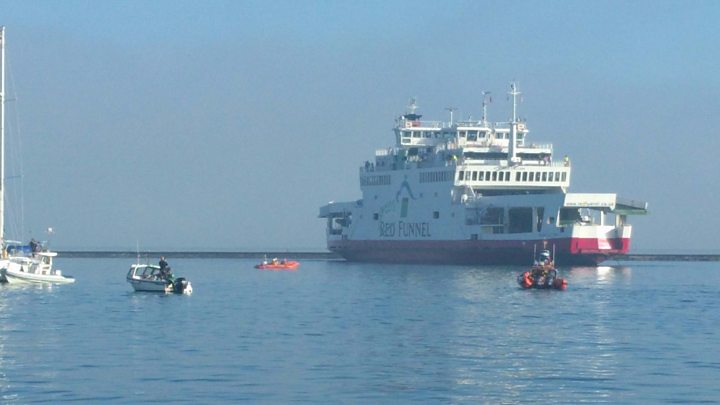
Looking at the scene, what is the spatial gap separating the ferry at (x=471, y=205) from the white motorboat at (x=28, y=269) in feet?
106

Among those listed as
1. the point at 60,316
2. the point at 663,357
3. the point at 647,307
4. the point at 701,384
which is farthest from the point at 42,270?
the point at 701,384

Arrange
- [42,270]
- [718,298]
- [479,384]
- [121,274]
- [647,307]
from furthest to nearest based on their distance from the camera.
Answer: [121,274] < [42,270] < [718,298] < [647,307] < [479,384]

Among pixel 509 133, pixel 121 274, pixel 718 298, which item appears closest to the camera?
pixel 718 298

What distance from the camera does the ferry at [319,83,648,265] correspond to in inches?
3501

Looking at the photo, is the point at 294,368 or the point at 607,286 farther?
the point at 607,286

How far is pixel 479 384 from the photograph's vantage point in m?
30.9

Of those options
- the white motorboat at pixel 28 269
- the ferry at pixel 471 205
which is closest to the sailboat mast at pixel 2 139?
the white motorboat at pixel 28 269

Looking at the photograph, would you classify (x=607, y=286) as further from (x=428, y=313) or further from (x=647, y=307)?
(x=428, y=313)

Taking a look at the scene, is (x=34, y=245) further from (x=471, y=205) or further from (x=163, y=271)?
(x=471, y=205)

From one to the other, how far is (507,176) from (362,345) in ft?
198

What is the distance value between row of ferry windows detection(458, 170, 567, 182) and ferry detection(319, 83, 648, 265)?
0.07 meters

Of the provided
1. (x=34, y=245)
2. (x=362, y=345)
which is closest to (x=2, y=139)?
(x=34, y=245)

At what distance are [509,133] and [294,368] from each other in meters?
69.3

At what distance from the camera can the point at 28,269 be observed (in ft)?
219
